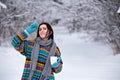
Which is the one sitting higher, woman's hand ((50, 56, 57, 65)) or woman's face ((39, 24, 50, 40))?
woman's face ((39, 24, 50, 40))

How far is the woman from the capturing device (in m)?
5.04

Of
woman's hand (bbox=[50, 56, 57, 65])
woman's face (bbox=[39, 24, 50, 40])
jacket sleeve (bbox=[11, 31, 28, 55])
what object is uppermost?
woman's face (bbox=[39, 24, 50, 40])

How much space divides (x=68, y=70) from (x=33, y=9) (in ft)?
42.3

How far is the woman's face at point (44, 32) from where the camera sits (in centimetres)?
509

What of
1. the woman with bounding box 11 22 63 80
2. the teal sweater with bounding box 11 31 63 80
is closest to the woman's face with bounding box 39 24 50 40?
the woman with bounding box 11 22 63 80

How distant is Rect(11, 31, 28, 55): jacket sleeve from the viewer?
199 inches

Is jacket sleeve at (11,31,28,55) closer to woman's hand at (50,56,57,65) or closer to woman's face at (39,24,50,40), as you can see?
woman's face at (39,24,50,40)

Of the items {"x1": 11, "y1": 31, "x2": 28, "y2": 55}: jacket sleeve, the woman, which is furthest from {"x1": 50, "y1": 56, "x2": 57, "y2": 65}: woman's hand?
{"x1": 11, "y1": 31, "x2": 28, "y2": 55}: jacket sleeve

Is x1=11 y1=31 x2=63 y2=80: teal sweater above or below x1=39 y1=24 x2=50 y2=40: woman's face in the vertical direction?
below

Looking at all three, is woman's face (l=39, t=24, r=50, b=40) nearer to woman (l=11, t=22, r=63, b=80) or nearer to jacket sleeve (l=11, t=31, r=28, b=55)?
woman (l=11, t=22, r=63, b=80)

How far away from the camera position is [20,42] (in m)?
5.08

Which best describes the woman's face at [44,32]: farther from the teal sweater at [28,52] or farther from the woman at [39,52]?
the teal sweater at [28,52]

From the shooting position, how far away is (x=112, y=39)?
19.2 metres

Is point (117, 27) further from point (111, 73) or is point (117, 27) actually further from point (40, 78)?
point (40, 78)
